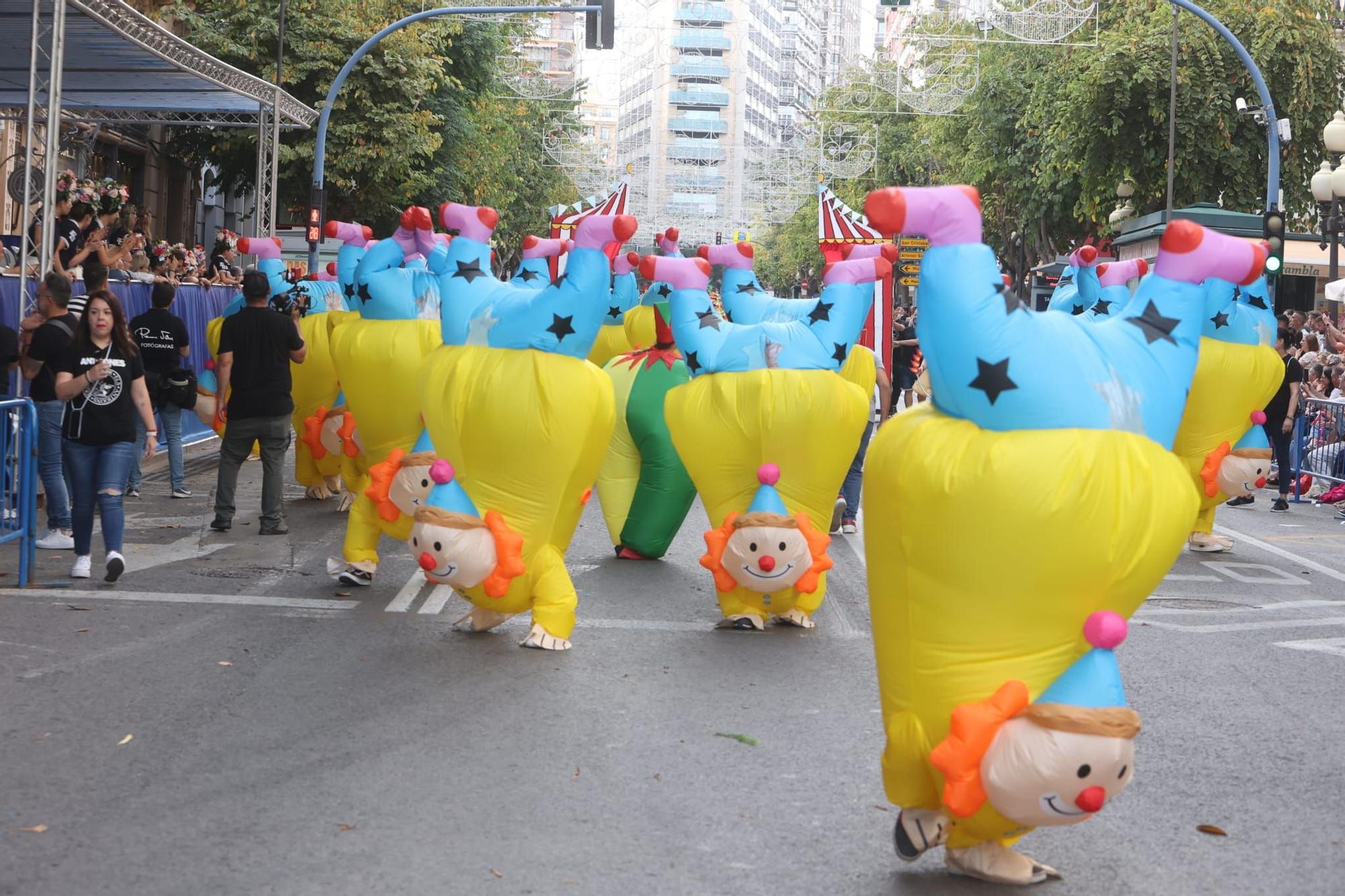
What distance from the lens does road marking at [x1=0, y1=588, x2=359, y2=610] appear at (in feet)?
30.1

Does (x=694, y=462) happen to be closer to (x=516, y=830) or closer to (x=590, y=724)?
(x=590, y=724)

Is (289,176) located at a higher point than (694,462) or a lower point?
higher

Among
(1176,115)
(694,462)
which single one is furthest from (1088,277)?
(1176,115)

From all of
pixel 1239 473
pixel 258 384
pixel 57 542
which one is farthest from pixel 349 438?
pixel 1239 473

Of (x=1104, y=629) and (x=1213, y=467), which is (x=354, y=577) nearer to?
(x=1104, y=629)

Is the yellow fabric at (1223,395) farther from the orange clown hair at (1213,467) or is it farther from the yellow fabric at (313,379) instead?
the yellow fabric at (313,379)

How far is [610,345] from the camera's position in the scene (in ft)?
47.2

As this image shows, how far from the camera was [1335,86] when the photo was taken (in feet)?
92.5

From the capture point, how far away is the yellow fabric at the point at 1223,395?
1253cm

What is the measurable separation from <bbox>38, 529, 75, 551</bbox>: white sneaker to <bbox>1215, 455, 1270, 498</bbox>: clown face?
846 centimetres

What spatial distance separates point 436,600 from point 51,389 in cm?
265

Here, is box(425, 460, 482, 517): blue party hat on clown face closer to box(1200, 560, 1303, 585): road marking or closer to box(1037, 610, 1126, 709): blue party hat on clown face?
box(1037, 610, 1126, 709): blue party hat on clown face

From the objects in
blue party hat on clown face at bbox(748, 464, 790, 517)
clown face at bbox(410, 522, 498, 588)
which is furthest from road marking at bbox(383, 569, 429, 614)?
blue party hat on clown face at bbox(748, 464, 790, 517)

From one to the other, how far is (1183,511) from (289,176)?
28169 millimetres
